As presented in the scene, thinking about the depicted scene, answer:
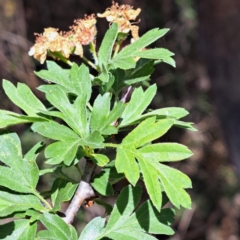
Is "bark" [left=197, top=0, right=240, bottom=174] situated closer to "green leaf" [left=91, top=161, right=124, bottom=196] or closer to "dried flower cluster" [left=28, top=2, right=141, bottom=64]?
"dried flower cluster" [left=28, top=2, right=141, bottom=64]

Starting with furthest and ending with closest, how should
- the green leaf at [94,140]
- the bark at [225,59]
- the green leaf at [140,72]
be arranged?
the bark at [225,59] → the green leaf at [140,72] → the green leaf at [94,140]

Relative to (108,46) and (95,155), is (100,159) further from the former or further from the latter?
(108,46)

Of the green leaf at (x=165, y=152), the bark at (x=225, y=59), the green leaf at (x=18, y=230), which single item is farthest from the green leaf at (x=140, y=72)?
the bark at (x=225, y=59)

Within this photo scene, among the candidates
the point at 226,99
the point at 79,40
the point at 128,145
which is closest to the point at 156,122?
the point at 128,145

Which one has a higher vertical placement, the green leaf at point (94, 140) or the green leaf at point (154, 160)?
the green leaf at point (94, 140)

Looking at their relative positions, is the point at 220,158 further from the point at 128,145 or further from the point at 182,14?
the point at 128,145

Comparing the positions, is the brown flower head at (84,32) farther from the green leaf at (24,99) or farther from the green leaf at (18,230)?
the green leaf at (18,230)

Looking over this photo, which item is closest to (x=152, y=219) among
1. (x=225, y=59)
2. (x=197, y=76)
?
(x=225, y=59)
